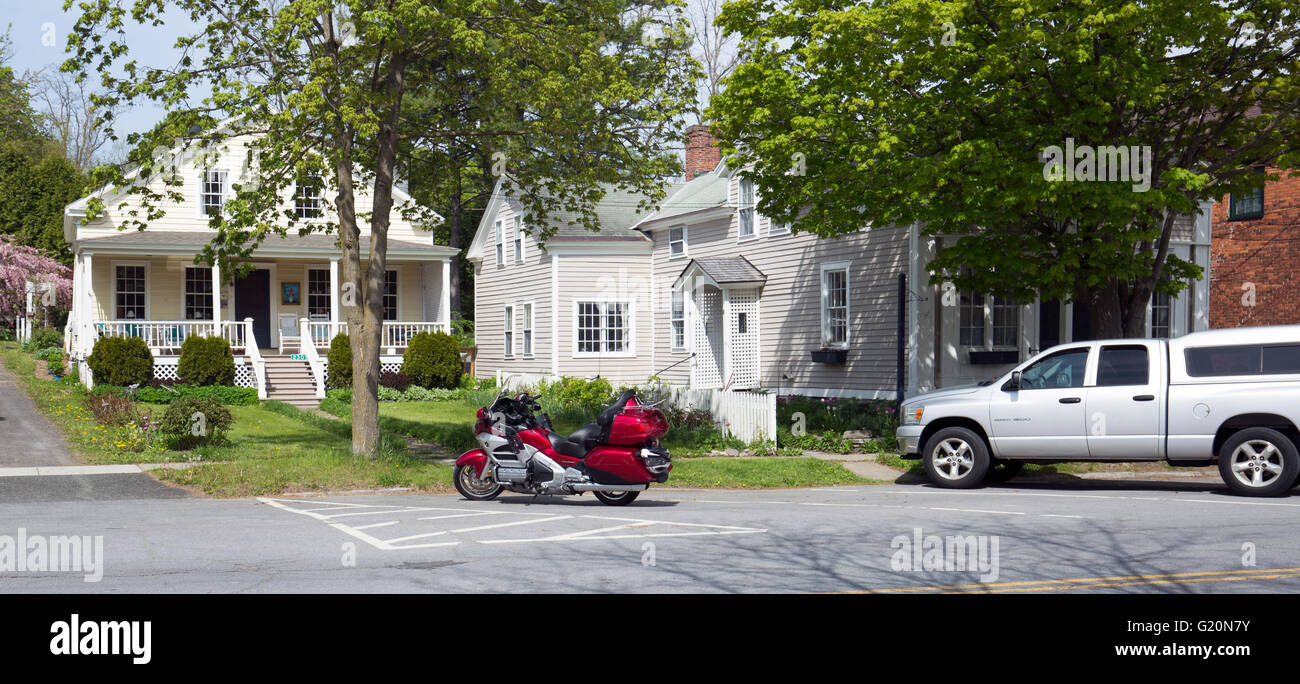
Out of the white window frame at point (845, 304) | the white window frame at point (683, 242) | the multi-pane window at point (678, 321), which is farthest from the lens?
the white window frame at point (683, 242)

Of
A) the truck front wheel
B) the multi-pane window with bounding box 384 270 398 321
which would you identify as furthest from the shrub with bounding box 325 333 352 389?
the truck front wheel

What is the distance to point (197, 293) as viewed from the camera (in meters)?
32.0

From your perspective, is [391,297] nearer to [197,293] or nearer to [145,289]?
[197,293]

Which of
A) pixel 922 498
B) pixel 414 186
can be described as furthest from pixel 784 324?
pixel 922 498

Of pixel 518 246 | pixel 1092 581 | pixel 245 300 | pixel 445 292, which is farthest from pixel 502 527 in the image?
pixel 518 246

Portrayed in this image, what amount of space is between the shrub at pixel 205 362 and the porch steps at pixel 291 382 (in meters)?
1.11

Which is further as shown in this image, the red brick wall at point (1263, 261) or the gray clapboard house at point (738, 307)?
the red brick wall at point (1263, 261)

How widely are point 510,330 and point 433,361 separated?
18.2ft

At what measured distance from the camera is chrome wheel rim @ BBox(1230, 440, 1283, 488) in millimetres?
13852

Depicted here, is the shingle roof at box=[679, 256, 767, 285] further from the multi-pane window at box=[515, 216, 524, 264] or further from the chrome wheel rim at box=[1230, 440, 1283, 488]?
the chrome wheel rim at box=[1230, 440, 1283, 488]

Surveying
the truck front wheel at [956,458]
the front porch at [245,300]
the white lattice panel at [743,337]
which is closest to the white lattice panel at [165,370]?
the front porch at [245,300]

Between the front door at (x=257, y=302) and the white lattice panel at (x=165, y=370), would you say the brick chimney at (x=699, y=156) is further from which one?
the white lattice panel at (x=165, y=370)

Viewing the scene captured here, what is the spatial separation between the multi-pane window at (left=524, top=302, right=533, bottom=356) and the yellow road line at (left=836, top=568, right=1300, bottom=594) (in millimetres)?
26433

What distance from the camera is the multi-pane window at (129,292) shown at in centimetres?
3120
